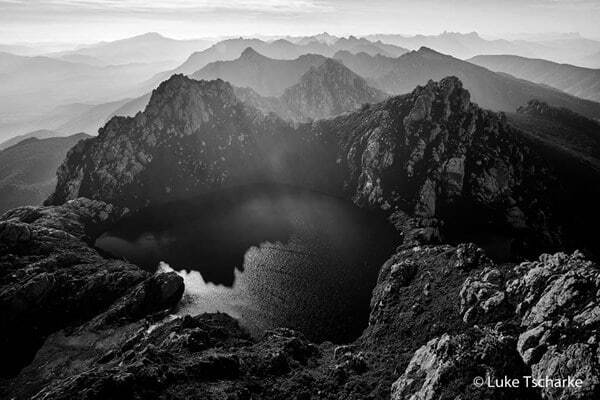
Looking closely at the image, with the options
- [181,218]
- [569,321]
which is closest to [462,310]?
[569,321]

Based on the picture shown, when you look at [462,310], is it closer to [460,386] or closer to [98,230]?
[460,386]

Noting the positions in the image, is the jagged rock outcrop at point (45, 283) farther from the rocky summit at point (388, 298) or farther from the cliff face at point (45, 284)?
the rocky summit at point (388, 298)

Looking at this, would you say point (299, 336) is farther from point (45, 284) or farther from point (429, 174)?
point (429, 174)

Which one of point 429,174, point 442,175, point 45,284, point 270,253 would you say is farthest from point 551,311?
point 45,284

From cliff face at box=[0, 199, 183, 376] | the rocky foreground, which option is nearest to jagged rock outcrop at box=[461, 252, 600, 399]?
the rocky foreground

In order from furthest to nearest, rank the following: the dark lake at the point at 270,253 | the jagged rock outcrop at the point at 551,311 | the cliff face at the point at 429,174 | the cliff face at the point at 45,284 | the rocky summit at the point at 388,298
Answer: the cliff face at the point at 429,174, the dark lake at the point at 270,253, the cliff face at the point at 45,284, the rocky summit at the point at 388,298, the jagged rock outcrop at the point at 551,311

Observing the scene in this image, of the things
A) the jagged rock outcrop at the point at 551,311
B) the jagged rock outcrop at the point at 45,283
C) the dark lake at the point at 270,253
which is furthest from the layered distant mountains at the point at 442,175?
the jagged rock outcrop at the point at 45,283
